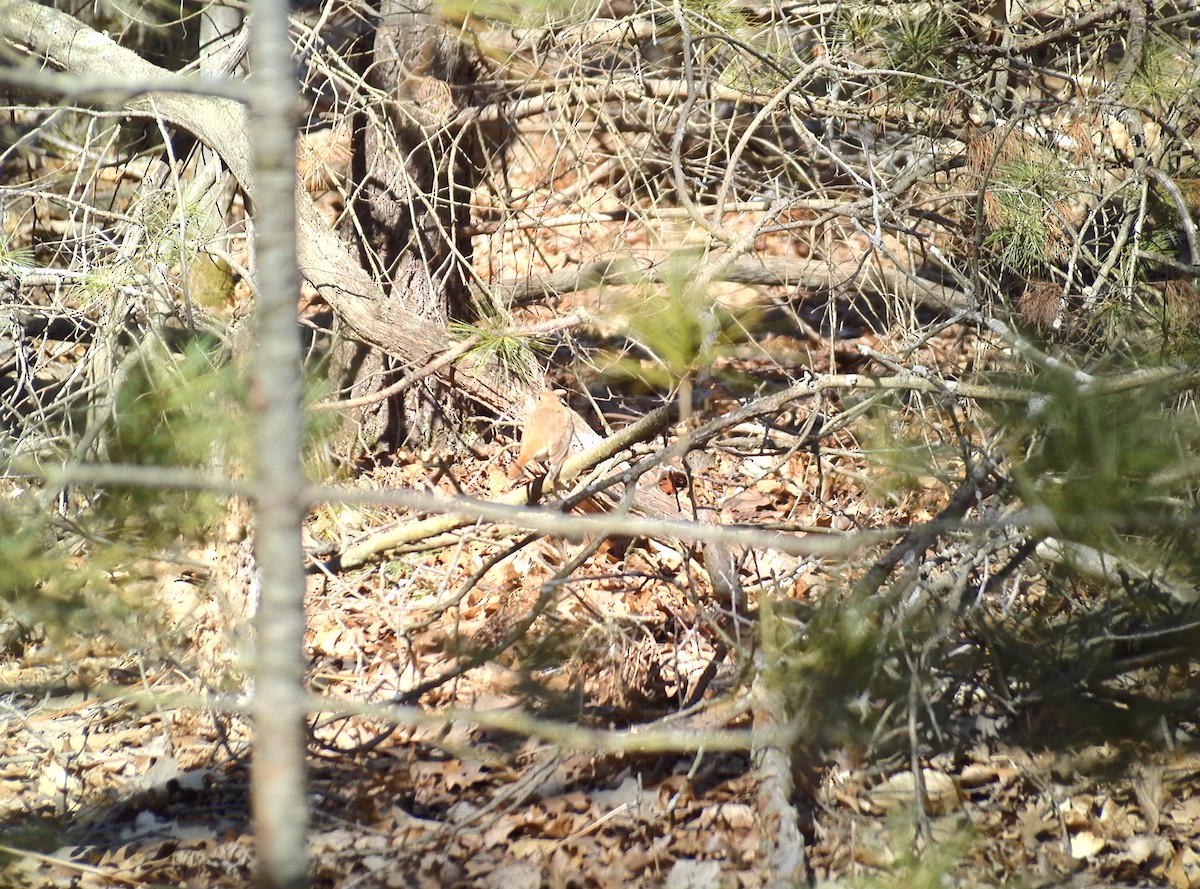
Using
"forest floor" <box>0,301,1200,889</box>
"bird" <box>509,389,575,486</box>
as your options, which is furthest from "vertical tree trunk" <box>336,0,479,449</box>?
"forest floor" <box>0,301,1200,889</box>

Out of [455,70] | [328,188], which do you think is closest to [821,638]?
[455,70]

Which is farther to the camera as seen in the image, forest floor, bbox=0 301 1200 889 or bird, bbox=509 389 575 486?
bird, bbox=509 389 575 486

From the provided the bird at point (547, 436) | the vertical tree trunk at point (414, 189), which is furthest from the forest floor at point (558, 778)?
the vertical tree trunk at point (414, 189)

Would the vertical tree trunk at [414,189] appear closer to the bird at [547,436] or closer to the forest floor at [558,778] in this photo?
the bird at [547,436]

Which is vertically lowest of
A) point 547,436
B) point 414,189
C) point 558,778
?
point 558,778

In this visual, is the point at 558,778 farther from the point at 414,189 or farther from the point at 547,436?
the point at 414,189

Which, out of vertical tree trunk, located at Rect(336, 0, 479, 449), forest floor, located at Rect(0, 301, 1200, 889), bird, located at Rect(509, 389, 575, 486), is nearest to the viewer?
forest floor, located at Rect(0, 301, 1200, 889)

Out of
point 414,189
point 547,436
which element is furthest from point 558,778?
point 414,189

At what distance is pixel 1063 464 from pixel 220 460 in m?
2.13

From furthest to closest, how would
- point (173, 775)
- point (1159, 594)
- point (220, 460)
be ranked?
point (173, 775) < point (220, 460) < point (1159, 594)

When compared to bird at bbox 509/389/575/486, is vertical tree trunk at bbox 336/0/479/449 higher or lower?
higher

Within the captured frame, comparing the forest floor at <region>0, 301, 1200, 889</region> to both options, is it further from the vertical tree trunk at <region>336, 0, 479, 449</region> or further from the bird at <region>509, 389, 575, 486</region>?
the vertical tree trunk at <region>336, 0, 479, 449</region>

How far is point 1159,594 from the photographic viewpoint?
8.62 ft

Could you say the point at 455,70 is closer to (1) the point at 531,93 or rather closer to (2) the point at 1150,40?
(1) the point at 531,93
